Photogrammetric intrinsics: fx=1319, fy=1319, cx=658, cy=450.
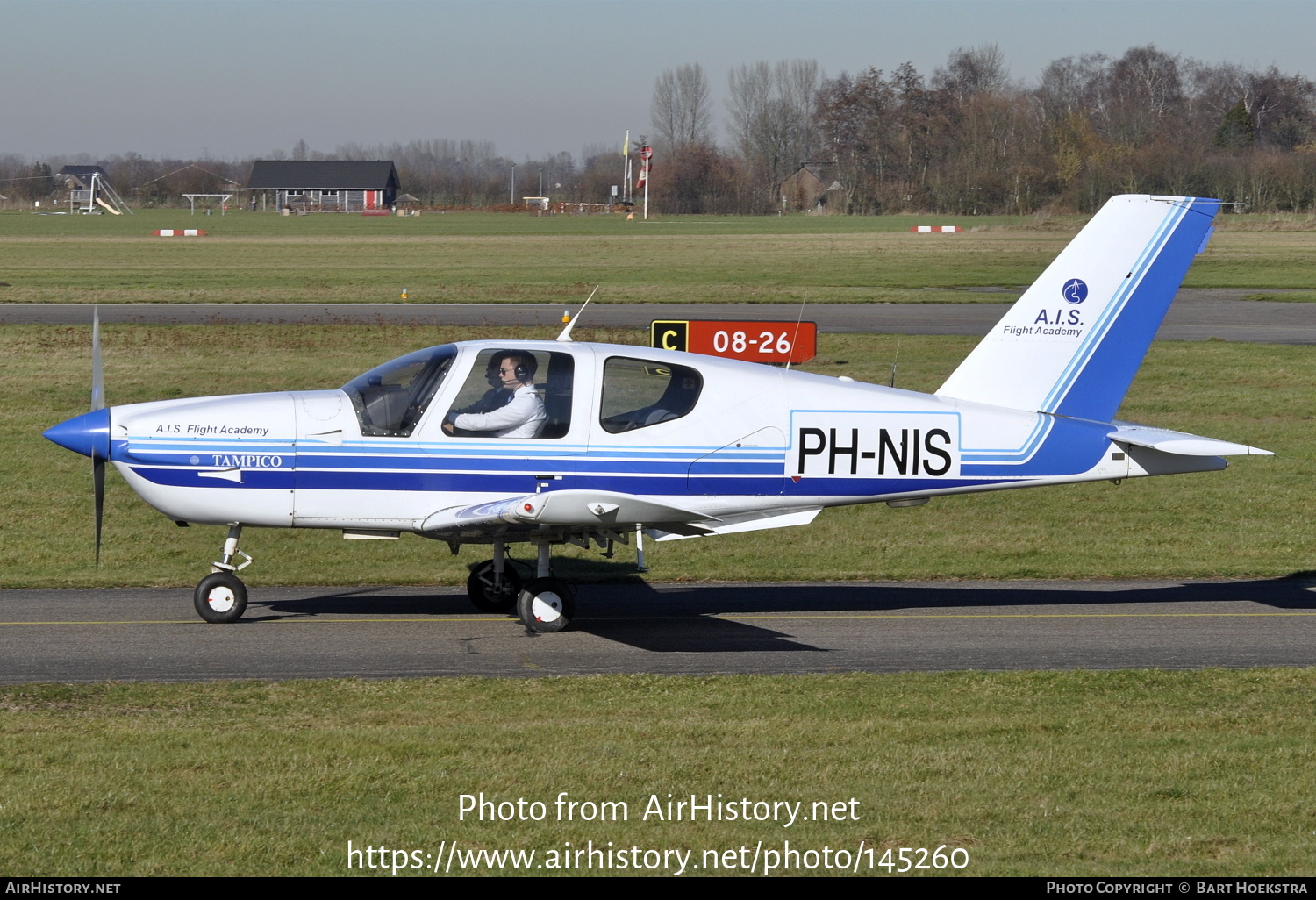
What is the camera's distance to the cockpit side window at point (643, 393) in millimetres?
9969

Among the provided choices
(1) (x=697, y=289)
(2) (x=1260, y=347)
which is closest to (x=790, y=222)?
(1) (x=697, y=289)

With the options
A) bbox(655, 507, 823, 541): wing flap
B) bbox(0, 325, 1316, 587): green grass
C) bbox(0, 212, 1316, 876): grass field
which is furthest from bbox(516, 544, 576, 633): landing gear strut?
bbox(0, 325, 1316, 587): green grass

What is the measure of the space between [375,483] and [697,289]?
3324 cm

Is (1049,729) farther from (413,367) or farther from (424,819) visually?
(413,367)

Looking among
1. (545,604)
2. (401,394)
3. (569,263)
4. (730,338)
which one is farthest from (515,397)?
(569,263)

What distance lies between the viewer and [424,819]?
19.5ft

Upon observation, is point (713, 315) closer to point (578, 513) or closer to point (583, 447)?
point (583, 447)

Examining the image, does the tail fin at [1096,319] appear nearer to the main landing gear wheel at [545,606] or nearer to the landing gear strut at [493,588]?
the main landing gear wheel at [545,606]

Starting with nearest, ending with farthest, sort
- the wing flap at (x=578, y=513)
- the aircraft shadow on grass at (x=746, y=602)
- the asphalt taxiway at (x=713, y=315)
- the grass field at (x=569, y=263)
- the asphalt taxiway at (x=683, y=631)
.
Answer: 1. the wing flap at (x=578, y=513)
2. the asphalt taxiway at (x=683, y=631)
3. the aircraft shadow on grass at (x=746, y=602)
4. the asphalt taxiway at (x=713, y=315)
5. the grass field at (x=569, y=263)

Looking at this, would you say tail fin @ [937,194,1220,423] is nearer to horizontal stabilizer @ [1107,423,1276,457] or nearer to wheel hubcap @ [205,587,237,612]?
horizontal stabilizer @ [1107,423,1276,457]

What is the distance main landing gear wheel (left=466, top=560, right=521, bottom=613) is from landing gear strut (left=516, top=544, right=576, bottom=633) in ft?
2.48

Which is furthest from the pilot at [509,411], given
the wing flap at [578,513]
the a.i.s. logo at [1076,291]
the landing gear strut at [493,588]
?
the a.i.s. logo at [1076,291]

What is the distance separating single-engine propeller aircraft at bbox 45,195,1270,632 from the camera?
9820 mm

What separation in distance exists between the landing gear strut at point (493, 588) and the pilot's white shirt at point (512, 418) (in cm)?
139
